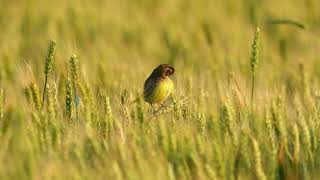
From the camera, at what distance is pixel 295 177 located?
257cm

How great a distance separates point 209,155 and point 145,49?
337 cm

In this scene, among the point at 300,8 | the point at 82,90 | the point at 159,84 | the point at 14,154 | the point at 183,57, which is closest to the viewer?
the point at 14,154

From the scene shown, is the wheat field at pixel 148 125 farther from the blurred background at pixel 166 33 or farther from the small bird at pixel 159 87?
the blurred background at pixel 166 33

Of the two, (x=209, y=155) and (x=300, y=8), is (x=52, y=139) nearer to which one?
(x=209, y=155)

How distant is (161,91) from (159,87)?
0.02 meters

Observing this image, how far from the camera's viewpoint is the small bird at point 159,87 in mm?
3299

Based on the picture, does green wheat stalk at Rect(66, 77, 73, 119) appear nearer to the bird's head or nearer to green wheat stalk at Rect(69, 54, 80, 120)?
green wheat stalk at Rect(69, 54, 80, 120)

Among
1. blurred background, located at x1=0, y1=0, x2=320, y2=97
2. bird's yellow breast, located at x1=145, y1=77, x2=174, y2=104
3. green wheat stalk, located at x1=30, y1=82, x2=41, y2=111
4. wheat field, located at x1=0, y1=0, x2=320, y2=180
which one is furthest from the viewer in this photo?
blurred background, located at x1=0, y1=0, x2=320, y2=97

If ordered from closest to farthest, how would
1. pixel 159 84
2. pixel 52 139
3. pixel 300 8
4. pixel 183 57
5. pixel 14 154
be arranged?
pixel 14 154
pixel 52 139
pixel 159 84
pixel 183 57
pixel 300 8

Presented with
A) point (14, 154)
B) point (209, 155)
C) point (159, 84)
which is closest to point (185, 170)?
point (209, 155)

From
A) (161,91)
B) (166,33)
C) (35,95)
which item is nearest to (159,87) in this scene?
(161,91)

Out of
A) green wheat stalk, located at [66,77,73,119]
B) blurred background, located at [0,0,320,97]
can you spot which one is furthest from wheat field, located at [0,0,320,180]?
blurred background, located at [0,0,320,97]

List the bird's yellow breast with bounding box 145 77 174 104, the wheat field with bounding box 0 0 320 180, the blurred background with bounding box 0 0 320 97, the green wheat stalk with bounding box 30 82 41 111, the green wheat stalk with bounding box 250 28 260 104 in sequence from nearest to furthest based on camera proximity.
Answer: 1. the wheat field with bounding box 0 0 320 180
2. the green wheat stalk with bounding box 30 82 41 111
3. the bird's yellow breast with bounding box 145 77 174 104
4. the green wheat stalk with bounding box 250 28 260 104
5. the blurred background with bounding box 0 0 320 97

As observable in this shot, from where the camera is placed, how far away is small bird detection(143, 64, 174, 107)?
3299mm
